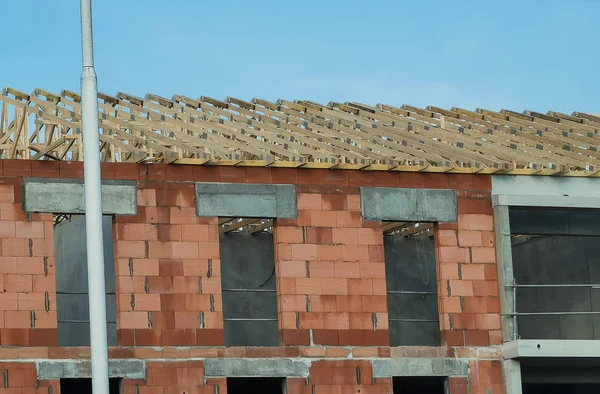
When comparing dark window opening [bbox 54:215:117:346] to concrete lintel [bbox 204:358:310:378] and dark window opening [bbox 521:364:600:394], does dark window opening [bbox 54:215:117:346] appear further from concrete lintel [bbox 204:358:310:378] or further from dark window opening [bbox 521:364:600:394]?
dark window opening [bbox 521:364:600:394]

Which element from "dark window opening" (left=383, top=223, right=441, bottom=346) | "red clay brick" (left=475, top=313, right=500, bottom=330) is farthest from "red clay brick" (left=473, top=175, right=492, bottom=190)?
"dark window opening" (left=383, top=223, right=441, bottom=346)

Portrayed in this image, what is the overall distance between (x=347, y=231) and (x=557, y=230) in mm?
4330

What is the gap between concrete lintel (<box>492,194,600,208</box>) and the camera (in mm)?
25562

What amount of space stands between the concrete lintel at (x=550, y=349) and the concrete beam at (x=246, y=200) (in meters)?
4.73

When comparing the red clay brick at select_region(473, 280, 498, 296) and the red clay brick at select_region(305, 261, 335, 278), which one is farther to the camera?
the red clay brick at select_region(473, 280, 498, 296)

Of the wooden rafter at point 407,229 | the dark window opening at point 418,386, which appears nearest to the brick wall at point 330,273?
the wooden rafter at point 407,229

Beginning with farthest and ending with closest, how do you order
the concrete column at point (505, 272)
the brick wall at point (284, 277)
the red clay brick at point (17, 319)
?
the concrete column at point (505, 272)
the brick wall at point (284, 277)
the red clay brick at point (17, 319)

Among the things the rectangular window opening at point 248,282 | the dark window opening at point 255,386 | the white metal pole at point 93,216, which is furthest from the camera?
the dark window opening at point 255,386

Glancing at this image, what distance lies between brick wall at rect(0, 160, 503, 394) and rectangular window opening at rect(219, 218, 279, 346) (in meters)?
4.53

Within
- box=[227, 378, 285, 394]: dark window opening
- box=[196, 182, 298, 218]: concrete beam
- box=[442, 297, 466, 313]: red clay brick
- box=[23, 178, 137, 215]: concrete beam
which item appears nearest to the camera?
box=[23, 178, 137, 215]: concrete beam

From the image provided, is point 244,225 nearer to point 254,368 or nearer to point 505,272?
point 254,368

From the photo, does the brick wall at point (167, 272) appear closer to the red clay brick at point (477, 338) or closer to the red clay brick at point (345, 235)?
the red clay brick at point (345, 235)

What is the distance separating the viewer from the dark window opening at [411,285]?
30.5 m

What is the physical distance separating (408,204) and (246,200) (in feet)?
10.4
